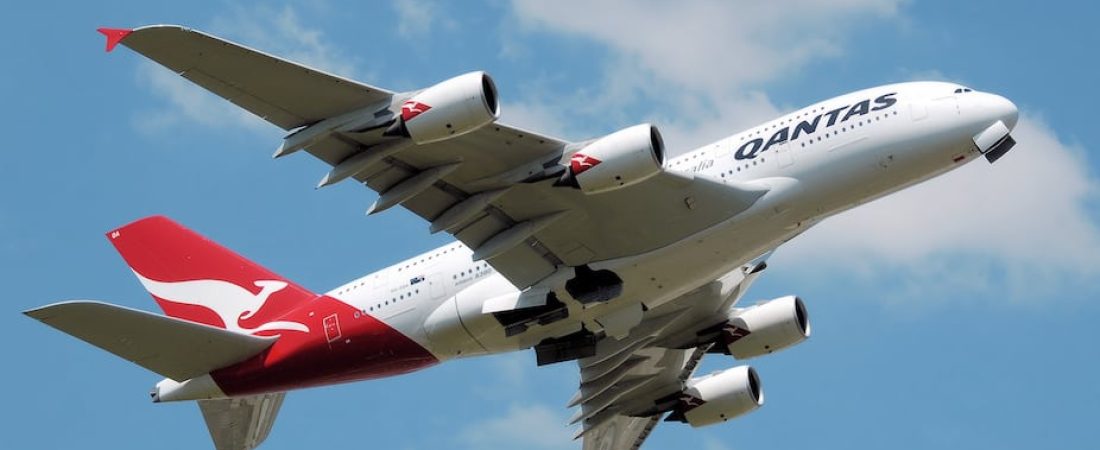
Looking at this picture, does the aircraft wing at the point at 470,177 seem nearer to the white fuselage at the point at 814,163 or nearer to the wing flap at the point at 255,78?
the wing flap at the point at 255,78

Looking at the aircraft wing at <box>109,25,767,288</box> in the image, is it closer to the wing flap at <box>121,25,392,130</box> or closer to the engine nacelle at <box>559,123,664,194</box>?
the wing flap at <box>121,25,392,130</box>

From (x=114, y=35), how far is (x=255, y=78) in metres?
3.55

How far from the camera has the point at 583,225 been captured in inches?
1686

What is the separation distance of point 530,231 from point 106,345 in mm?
11118

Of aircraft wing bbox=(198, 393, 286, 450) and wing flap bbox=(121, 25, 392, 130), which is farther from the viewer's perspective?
aircraft wing bbox=(198, 393, 286, 450)

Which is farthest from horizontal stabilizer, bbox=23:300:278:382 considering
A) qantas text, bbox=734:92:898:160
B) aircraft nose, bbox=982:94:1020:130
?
aircraft nose, bbox=982:94:1020:130

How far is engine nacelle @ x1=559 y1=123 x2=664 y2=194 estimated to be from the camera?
39.4 metres

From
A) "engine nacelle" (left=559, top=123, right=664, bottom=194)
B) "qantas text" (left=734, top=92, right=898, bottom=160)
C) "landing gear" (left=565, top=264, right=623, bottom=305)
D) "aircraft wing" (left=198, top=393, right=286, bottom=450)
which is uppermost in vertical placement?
"qantas text" (left=734, top=92, right=898, bottom=160)

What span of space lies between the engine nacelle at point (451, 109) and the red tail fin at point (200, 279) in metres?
10.9

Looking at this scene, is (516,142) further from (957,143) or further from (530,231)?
(957,143)

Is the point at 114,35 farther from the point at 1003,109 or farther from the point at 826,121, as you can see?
the point at 1003,109

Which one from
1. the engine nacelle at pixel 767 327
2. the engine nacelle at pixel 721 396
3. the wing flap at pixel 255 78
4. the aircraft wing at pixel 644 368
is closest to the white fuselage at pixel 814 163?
the aircraft wing at pixel 644 368

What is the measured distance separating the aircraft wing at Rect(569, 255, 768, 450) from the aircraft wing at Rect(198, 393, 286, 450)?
977cm

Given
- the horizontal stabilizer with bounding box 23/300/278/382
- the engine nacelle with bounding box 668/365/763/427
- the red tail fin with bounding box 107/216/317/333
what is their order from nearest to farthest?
the horizontal stabilizer with bounding box 23/300/278/382, the red tail fin with bounding box 107/216/317/333, the engine nacelle with bounding box 668/365/763/427
